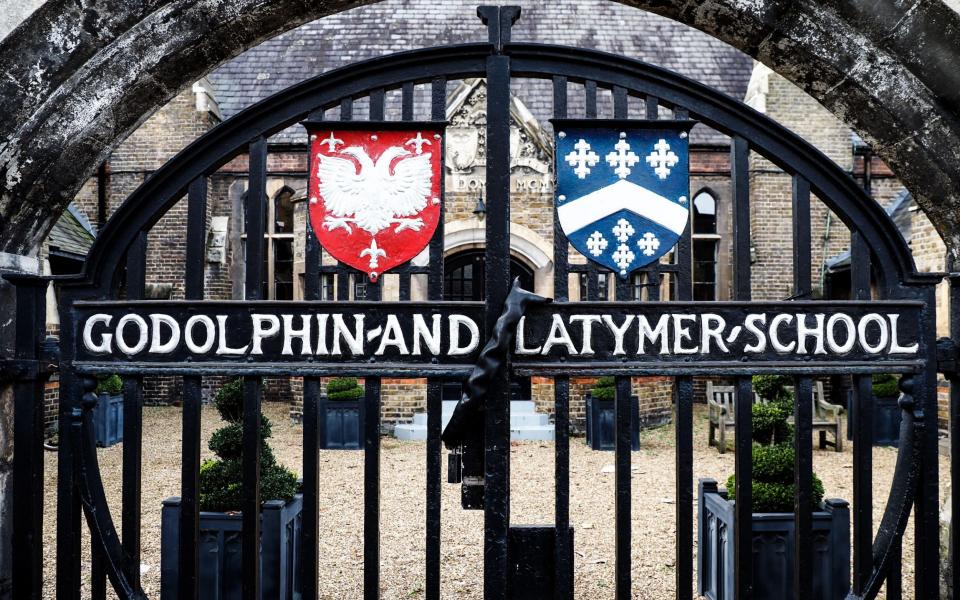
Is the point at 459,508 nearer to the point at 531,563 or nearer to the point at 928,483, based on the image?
the point at 531,563

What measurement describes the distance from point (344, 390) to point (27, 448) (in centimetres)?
651

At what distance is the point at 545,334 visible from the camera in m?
2.49

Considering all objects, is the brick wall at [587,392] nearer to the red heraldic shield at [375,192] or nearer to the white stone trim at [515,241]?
the white stone trim at [515,241]

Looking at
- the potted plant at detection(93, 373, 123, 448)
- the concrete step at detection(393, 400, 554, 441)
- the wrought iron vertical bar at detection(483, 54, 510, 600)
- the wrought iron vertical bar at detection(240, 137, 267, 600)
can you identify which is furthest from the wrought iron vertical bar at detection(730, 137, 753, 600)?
the potted plant at detection(93, 373, 123, 448)

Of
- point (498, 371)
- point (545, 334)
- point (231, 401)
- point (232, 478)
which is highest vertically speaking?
point (545, 334)

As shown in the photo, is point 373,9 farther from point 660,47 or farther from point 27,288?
point 27,288

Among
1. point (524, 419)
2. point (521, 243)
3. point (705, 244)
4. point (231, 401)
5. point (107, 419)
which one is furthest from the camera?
point (705, 244)

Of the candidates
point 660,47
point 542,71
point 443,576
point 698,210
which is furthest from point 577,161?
point 660,47

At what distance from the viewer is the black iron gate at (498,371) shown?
8.09 feet

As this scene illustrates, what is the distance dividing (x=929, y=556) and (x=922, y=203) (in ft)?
4.62

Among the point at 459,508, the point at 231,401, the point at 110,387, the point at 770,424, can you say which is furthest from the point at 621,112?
the point at 110,387

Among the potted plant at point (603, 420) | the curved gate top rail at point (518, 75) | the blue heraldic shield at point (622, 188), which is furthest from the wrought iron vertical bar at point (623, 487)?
the potted plant at point (603, 420)

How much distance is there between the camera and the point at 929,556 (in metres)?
2.49

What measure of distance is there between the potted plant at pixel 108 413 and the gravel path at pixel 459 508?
23 centimetres
